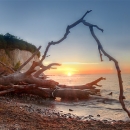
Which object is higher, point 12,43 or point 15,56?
point 12,43

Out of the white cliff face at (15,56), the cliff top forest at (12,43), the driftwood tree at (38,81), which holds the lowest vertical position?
the driftwood tree at (38,81)

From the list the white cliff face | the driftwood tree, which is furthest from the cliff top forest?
the driftwood tree

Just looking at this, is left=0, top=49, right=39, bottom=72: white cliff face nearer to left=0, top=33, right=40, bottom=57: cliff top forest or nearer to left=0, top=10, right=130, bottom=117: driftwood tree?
left=0, top=33, right=40, bottom=57: cliff top forest

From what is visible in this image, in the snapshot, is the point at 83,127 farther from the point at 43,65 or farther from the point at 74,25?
the point at 43,65

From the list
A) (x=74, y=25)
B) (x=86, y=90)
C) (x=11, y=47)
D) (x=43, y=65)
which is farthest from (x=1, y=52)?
(x=74, y=25)

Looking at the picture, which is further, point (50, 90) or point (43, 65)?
point (50, 90)

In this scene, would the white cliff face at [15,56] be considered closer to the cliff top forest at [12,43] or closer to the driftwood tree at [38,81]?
the cliff top forest at [12,43]

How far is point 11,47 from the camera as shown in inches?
1635

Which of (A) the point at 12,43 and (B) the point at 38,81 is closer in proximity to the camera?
(B) the point at 38,81

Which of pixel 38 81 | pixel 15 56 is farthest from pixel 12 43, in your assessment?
pixel 38 81

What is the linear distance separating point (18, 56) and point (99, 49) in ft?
135

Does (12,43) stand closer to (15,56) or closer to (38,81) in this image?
(15,56)

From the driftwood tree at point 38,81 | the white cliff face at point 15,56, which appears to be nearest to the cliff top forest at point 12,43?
the white cliff face at point 15,56

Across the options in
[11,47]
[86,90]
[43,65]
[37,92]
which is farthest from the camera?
[11,47]
